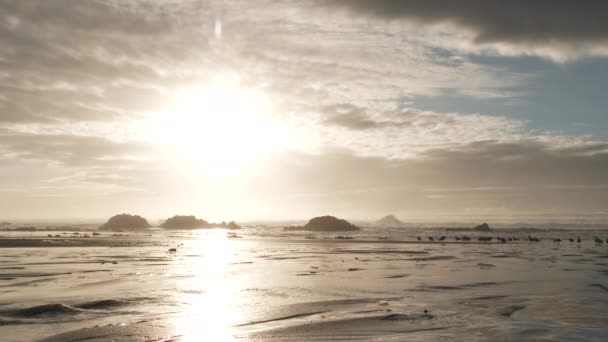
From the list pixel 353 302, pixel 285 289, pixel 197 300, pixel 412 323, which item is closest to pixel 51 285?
pixel 197 300

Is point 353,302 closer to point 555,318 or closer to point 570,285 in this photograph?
point 555,318

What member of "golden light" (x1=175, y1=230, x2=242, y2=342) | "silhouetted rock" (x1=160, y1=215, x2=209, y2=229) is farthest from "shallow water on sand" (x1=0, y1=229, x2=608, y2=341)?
"silhouetted rock" (x1=160, y1=215, x2=209, y2=229)

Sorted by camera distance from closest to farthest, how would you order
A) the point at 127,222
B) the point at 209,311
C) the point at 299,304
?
the point at 209,311 → the point at 299,304 → the point at 127,222

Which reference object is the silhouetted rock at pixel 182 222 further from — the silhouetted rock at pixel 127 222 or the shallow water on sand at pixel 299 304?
the shallow water on sand at pixel 299 304

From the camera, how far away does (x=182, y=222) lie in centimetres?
14338

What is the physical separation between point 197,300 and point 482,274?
1690 cm

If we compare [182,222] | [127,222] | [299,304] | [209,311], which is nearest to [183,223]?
[182,222]

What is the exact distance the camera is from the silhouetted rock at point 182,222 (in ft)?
457

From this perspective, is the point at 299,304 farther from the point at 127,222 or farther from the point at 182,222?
the point at 127,222

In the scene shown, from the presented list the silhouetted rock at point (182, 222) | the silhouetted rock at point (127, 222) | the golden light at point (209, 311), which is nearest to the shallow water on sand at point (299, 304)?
the golden light at point (209, 311)

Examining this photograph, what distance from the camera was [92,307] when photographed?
1652 centimetres

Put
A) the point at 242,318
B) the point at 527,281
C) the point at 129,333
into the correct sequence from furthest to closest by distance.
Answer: the point at 527,281 → the point at 242,318 → the point at 129,333

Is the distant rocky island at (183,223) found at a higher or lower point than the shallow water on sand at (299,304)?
Result: higher

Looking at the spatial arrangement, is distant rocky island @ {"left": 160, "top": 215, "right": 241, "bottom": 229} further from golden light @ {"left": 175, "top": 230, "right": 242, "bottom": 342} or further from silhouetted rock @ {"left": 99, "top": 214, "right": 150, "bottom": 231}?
golden light @ {"left": 175, "top": 230, "right": 242, "bottom": 342}
